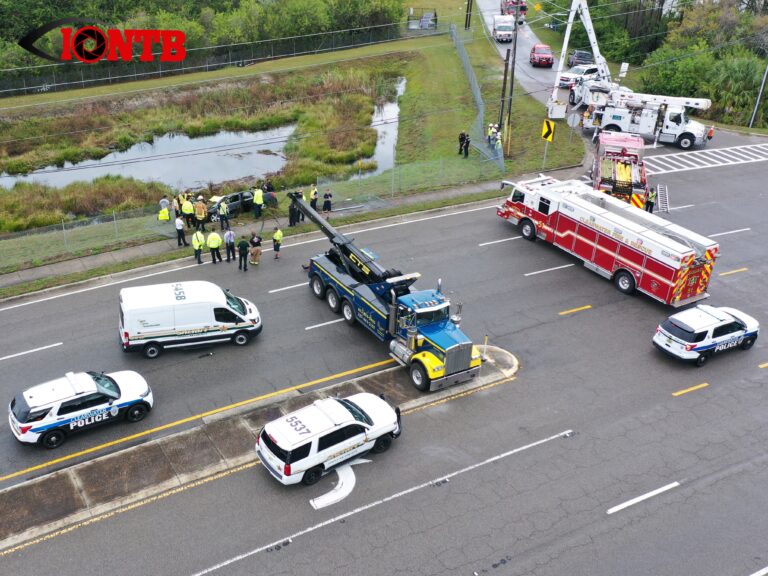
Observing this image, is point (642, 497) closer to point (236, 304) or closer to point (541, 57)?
point (236, 304)

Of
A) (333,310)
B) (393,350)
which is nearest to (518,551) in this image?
(393,350)

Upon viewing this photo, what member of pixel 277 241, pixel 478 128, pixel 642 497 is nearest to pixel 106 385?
pixel 277 241

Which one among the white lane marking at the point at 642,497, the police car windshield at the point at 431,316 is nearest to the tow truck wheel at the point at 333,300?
the police car windshield at the point at 431,316

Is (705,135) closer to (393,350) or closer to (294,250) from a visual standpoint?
(294,250)

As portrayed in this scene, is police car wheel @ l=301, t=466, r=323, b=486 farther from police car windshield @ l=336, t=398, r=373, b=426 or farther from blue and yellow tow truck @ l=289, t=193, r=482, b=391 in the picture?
blue and yellow tow truck @ l=289, t=193, r=482, b=391

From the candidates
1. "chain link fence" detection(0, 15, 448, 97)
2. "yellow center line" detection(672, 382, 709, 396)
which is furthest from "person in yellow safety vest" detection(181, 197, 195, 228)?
"chain link fence" detection(0, 15, 448, 97)

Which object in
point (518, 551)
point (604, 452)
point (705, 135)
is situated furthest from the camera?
point (705, 135)

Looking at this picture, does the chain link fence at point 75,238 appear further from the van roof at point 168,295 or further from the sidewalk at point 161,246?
the van roof at point 168,295

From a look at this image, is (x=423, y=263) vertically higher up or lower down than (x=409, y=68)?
lower down
